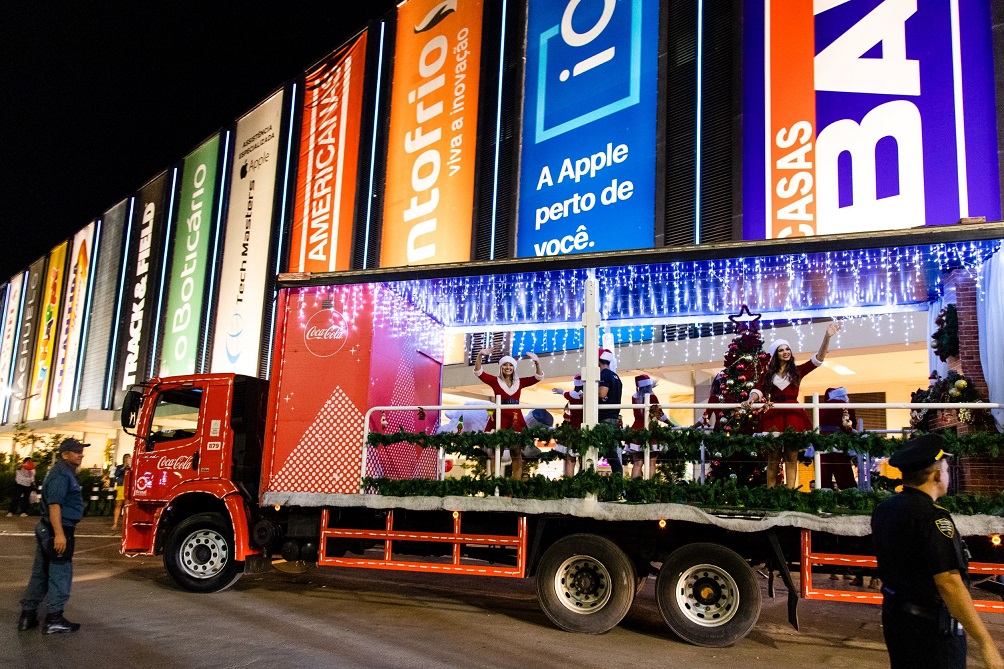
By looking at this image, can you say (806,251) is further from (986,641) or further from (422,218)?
(422,218)

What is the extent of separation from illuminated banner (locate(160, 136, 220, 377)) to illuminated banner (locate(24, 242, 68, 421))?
1547cm

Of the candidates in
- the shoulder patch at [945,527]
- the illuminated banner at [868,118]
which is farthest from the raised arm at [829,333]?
the illuminated banner at [868,118]

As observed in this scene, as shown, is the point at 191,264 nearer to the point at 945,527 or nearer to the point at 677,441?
the point at 677,441

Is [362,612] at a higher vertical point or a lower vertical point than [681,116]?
lower

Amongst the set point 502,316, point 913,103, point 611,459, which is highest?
point 913,103

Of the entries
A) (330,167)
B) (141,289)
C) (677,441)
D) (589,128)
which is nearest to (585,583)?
(677,441)

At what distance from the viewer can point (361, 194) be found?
24.4 metres

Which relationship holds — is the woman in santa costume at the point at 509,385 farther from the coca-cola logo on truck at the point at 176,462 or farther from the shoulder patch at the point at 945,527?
the shoulder patch at the point at 945,527

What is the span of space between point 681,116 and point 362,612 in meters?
13.3

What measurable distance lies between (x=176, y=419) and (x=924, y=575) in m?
8.48

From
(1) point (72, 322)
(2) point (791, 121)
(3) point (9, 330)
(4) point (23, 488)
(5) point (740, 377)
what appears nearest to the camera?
(5) point (740, 377)

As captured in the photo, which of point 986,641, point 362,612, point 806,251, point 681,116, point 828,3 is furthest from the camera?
point 681,116

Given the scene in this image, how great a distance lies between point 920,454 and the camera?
351cm

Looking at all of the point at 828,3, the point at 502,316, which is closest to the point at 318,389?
the point at 502,316
